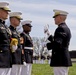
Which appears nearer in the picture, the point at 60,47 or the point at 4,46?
the point at 4,46

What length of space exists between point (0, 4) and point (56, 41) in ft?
5.18

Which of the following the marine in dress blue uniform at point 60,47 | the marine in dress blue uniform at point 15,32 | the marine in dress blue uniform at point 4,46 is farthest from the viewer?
the marine in dress blue uniform at point 15,32

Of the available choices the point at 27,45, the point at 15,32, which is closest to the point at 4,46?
the point at 15,32

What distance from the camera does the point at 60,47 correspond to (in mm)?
8953

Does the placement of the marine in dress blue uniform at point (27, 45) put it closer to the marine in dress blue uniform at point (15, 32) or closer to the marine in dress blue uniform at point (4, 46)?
the marine in dress blue uniform at point (15, 32)

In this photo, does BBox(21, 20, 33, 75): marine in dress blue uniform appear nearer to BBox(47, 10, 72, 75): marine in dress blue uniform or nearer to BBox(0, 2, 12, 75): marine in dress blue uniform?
BBox(47, 10, 72, 75): marine in dress blue uniform

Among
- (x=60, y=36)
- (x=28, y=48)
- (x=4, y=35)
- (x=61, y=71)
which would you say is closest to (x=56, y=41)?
(x=60, y=36)

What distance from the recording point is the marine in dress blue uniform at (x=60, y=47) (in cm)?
893

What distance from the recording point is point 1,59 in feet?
27.1

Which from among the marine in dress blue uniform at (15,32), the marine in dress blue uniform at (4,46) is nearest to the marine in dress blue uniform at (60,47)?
the marine in dress blue uniform at (4,46)

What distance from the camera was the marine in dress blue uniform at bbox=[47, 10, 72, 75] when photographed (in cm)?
893

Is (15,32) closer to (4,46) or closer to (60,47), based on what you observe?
(60,47)

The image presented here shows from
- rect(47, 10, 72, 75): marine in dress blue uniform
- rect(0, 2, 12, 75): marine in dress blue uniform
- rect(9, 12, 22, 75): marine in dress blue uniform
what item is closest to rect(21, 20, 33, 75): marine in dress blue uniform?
rect(9, 12, 22, 75): marine in dress blue uniform

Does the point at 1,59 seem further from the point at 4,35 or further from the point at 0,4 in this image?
the point at 0,4
